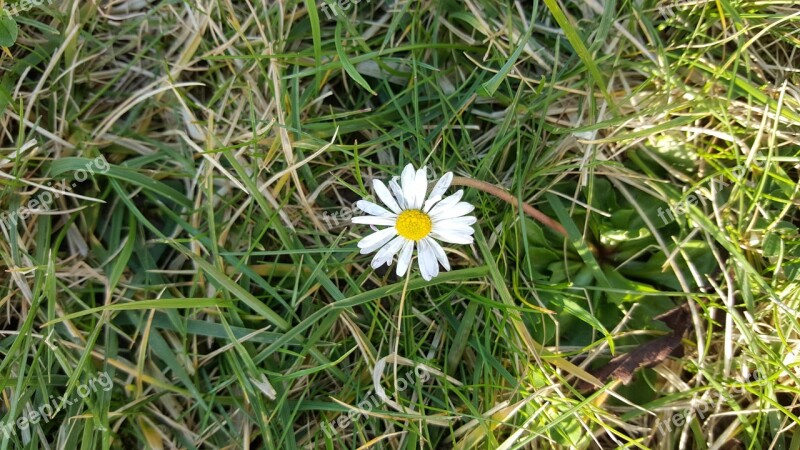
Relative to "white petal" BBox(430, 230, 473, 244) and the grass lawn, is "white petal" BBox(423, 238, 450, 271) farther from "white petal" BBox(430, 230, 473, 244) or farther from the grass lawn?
the grass lawn

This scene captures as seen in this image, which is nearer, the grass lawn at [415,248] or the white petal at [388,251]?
the white petal at [388,251]

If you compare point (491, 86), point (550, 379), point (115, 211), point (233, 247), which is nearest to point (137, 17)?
point (115, 211)

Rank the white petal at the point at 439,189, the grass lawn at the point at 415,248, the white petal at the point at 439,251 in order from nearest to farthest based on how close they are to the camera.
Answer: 1. the white petal at the point at 439,189
2. the white petal at the point at 439,251
3. the grass lawn at the point at 415,248

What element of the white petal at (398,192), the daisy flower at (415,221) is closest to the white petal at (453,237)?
the daisy flower at (415,221)

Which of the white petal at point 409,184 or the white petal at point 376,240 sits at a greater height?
the white petal at point 409,184

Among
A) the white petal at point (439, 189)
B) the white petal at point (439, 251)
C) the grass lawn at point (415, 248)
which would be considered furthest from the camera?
the grass lawn at point (415, 248)

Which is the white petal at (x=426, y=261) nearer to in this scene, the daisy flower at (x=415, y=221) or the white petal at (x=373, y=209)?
the daisy flower at (x=415, y=221)

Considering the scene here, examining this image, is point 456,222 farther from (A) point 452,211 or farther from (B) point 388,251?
(B) point 388,251
